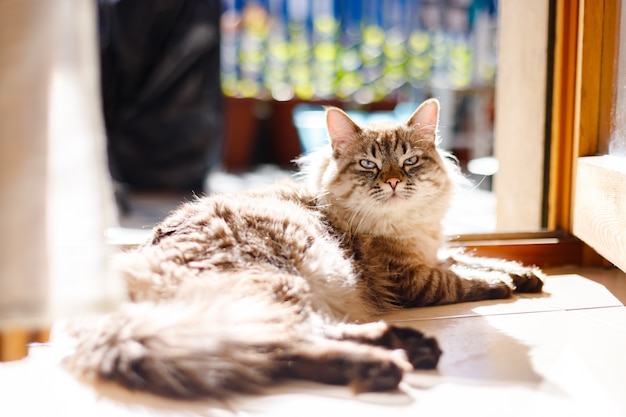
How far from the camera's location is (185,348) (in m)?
1.21

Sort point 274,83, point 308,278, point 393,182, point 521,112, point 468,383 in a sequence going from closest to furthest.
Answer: point 468,383 → point 308,278 → point 393,182 → point 521,112 → point 274,83

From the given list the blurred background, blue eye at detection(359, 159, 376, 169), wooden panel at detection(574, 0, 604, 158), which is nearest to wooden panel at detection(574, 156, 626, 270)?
wooden panel at detection(574, 0, 604, 158)

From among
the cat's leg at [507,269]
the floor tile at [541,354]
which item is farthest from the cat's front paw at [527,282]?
the floor tile at [541,354]

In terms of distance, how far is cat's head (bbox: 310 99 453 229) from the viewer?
6.64 feet

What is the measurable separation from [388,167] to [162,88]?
8.75ft

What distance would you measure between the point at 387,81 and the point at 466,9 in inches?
56.1

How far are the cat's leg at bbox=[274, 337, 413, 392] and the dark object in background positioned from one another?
319 cm

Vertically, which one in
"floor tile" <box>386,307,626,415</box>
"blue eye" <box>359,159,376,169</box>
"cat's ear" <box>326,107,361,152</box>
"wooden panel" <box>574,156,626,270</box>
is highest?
"cat's ear" <box>326,107,361,152</box>

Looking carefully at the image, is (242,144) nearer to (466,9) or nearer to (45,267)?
(466,9)

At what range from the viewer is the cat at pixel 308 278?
4.08 feet

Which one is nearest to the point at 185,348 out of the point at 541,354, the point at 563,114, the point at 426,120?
the point at 541,354

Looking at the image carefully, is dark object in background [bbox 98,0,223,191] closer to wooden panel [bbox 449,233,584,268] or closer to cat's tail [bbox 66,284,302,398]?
wooden panel [bbox 449,233,584,268]

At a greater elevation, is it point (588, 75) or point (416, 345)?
point (588, 75)

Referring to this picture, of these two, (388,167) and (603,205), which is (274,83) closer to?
(388,167)
